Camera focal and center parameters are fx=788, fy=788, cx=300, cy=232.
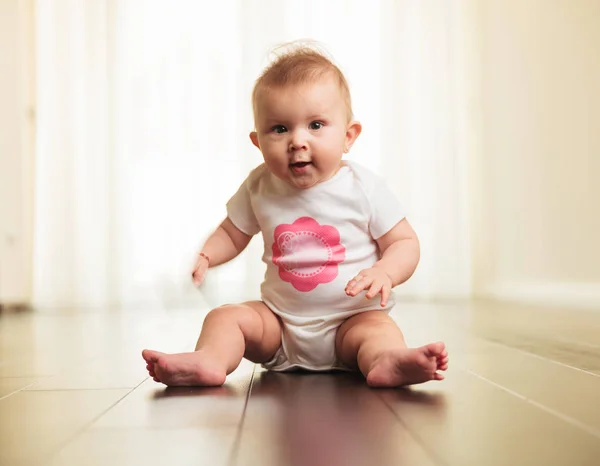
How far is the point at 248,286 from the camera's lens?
11.5 ft

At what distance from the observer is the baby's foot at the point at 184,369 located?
110 centimetres

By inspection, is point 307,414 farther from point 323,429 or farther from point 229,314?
point 229,314

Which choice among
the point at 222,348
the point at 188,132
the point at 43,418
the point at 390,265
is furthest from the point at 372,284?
the point at 188,132

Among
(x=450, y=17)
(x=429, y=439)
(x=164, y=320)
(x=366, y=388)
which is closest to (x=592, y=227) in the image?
(x=450, y=17)

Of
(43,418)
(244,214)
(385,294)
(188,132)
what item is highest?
(188,132)

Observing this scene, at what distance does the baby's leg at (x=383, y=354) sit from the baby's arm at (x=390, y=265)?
7 cm

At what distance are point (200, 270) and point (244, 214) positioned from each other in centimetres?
18

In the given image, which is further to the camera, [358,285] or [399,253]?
[399,253]

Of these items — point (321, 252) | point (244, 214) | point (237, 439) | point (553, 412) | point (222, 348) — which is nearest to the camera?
point (237, 439)

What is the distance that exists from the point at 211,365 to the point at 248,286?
2.38 meters

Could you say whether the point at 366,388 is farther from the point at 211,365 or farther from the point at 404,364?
the point at 211,365

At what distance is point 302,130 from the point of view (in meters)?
1.24

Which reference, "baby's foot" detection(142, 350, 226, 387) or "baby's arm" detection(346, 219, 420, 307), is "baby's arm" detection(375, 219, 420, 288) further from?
"baby's foot" detection(142, 350, 226, 387)

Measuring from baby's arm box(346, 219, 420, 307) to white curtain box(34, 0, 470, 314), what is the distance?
230 centimetres
